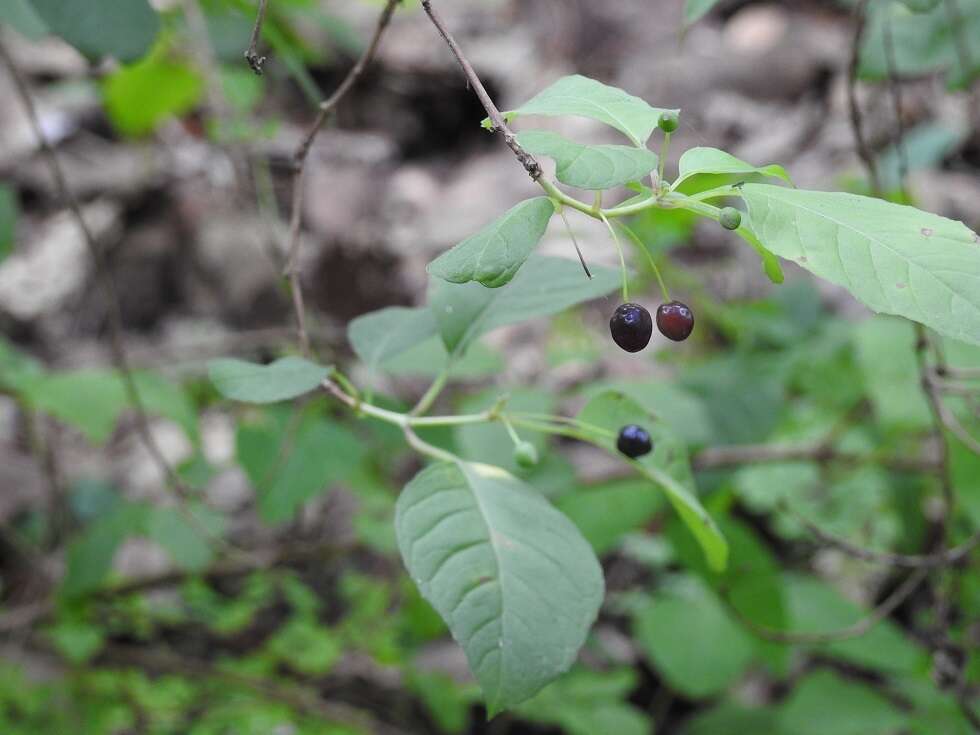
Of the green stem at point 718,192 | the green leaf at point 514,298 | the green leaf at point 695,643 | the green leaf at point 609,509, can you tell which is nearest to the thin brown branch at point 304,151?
the green leaf at point 514,298

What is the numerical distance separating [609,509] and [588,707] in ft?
1.99

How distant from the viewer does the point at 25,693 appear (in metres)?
2.11

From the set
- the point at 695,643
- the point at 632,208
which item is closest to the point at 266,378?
the point at 632,208

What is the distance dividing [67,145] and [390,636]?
2.90m

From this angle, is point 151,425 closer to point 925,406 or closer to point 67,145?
point 67,145

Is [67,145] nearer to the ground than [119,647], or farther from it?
farther from it

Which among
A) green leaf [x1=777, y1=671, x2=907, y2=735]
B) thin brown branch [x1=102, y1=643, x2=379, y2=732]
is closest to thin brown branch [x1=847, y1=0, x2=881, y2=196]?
green leaf [x1=777, y1=671, x2=907, y2=735]

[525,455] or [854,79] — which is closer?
[525,455]

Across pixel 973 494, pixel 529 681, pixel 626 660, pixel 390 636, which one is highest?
pixel 529 681

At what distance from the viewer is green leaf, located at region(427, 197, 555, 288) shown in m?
0.70

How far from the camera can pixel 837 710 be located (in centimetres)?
208

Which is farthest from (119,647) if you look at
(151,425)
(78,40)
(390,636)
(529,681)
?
(529,681)

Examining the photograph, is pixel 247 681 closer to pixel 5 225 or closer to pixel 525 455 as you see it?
pixel 5 225

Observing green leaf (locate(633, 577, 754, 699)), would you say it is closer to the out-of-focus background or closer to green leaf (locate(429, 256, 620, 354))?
the out-of-focus background
